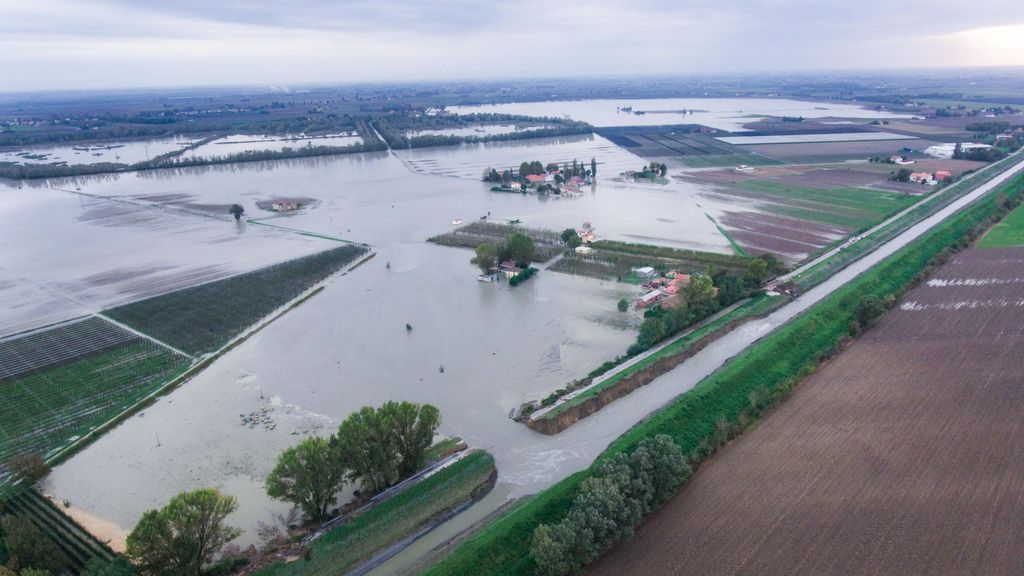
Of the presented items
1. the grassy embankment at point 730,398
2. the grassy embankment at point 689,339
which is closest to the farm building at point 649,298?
the grassy embankment at point 689,339

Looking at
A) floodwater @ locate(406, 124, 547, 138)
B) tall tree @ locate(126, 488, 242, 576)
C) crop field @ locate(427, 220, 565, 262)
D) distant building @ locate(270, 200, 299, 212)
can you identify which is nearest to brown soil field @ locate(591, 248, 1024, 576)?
tall tree @ locate(126, 488, 242, 576)

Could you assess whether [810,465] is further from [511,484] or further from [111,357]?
[111,357]

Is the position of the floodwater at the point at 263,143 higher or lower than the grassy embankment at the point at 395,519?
higher

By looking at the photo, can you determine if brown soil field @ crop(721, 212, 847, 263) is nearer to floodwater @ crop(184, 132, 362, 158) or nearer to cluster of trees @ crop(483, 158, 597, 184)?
cluster of trees @ crop(483, 158, 597, 184)

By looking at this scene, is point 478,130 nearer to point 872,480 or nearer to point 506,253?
point 506,253

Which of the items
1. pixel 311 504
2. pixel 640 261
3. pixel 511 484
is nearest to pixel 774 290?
pixel 640 261

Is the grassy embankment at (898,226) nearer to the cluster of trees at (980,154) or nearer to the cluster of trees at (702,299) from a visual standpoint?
the cluster of trees at (702,299)
